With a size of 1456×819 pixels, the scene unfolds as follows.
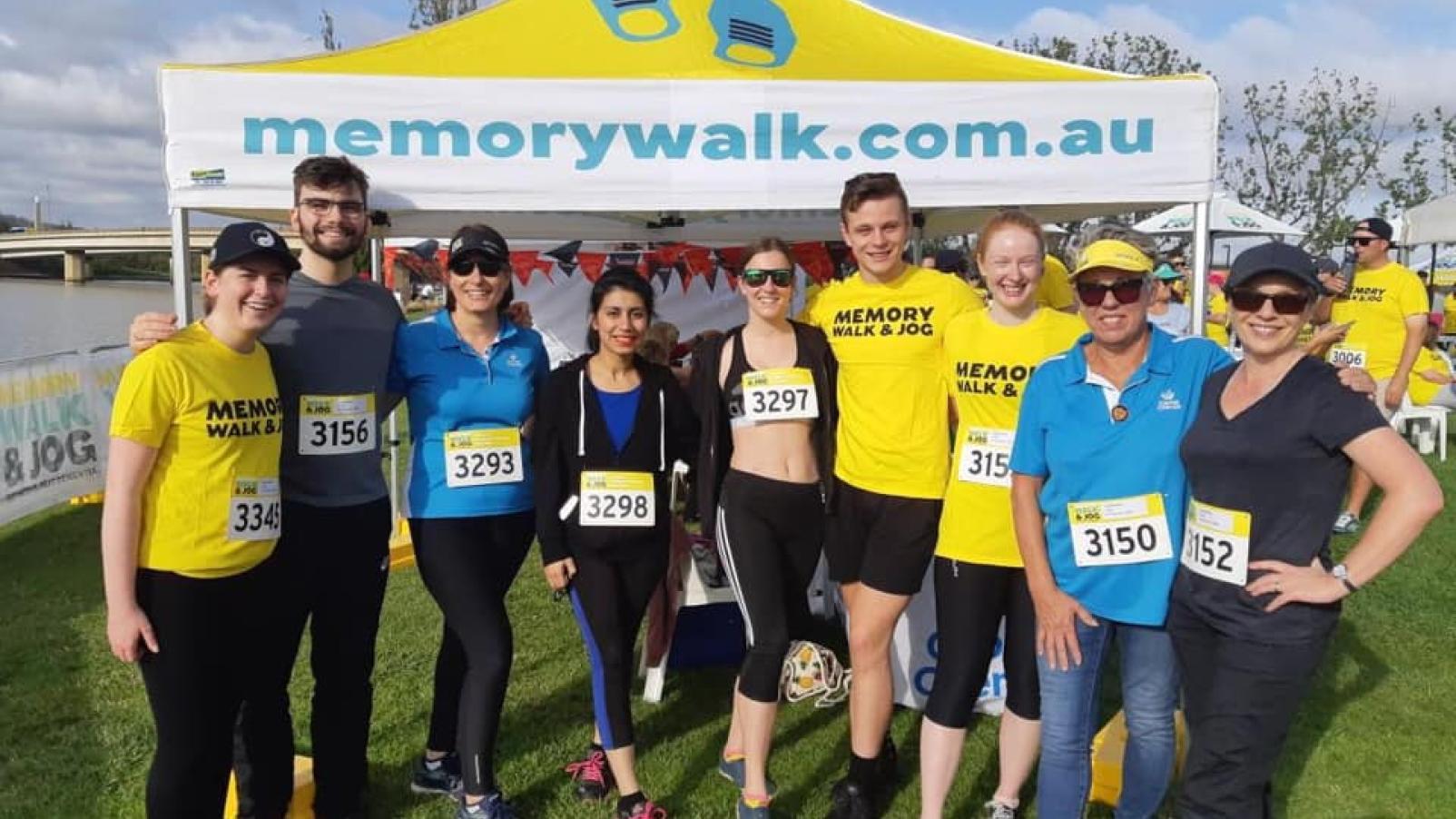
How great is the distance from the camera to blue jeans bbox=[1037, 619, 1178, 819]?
2.23 m

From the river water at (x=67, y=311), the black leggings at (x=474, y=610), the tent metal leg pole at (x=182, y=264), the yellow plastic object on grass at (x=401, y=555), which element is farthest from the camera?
the river water at (x=67, y=311)

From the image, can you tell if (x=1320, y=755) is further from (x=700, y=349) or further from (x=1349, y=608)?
(x=700, y=349)

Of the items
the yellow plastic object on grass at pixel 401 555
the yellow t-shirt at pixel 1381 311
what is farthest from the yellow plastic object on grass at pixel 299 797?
the yellow t-shirt at pixel 1381 311

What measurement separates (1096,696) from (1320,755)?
1702mm

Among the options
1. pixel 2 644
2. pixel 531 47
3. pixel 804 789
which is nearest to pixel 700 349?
pixel 531 47

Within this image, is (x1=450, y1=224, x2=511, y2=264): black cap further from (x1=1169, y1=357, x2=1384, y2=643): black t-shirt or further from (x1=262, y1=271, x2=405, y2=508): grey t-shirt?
(x1=1169, y1=357, x2=1384, y2=643): black t-shirt

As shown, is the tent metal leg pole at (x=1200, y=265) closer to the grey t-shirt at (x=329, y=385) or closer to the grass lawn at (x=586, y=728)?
the grass lawn at (x=586, y=728)

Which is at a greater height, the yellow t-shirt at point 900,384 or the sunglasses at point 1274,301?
the sunglasses at point 1274,301

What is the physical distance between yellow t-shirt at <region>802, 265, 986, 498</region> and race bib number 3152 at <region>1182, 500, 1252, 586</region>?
80cm

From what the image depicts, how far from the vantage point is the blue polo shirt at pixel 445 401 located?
2.77 metres

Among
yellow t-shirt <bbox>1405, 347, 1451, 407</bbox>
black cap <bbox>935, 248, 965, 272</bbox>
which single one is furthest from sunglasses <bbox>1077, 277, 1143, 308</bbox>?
yellow t-shirt <bbox>1405, 347, 1451, 407</bbox>

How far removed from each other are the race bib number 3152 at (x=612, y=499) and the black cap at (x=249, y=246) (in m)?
0.97

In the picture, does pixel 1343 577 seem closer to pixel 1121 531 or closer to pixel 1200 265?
pixel 1121 531

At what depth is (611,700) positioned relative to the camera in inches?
111
